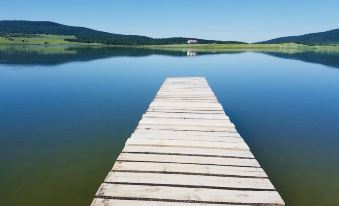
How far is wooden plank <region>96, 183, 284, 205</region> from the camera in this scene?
209 inches

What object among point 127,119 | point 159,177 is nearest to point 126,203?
point 159,177

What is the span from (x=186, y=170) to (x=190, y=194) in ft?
3.07

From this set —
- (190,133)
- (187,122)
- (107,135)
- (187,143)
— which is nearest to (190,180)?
(187,143)

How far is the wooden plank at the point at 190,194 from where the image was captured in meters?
5.31

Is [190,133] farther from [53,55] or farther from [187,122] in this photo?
[53,55]

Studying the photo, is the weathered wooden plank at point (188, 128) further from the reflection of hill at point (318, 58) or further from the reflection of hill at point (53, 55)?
the reflection of hill at point (318, 58)

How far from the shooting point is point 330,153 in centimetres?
1048

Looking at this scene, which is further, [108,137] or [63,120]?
[63,120]

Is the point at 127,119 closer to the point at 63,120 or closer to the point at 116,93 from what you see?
the point at 63,120

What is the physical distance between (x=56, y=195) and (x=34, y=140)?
Answer: 441cm

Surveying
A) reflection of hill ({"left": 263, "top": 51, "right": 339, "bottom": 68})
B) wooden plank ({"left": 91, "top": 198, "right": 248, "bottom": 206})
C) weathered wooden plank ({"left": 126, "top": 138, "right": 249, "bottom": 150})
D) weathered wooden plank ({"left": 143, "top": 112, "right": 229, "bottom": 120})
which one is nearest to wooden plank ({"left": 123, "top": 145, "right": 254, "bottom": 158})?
weathered wooden plank ({"left": 126, "top": 138, "right": 249, "bottom": 150})

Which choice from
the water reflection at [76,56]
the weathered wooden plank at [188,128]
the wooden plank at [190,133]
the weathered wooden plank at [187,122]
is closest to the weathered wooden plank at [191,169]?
the wooden plank at [190,133]

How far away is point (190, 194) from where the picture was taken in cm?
548

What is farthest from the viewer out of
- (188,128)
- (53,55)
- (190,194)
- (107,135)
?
(53,55)
